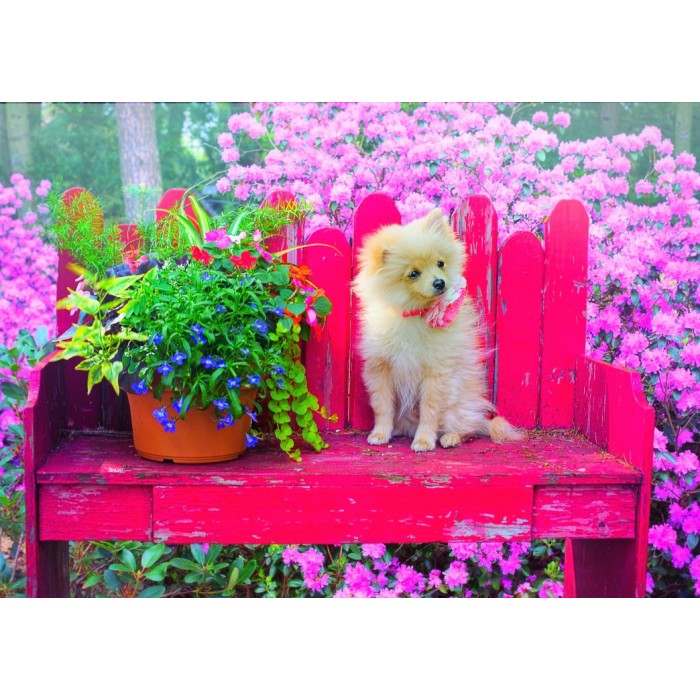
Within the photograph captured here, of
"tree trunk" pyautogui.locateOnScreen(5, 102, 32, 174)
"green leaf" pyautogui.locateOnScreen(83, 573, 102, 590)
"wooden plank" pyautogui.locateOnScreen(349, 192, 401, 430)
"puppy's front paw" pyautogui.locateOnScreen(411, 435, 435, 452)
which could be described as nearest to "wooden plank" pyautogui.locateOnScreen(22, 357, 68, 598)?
"green leaf" pyautogui.locateOnScreen(83, 573, 102, 590)

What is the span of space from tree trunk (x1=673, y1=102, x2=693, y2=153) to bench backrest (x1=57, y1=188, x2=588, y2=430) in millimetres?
2085

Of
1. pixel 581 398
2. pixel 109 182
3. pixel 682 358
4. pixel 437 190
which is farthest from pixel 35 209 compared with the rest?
pixel 682 358

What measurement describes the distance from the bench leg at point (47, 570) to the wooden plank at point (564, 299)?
172 cm

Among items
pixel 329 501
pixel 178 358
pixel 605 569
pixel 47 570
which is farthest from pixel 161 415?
pixel 605 569

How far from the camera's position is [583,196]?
129 inches

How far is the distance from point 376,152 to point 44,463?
1.98 m

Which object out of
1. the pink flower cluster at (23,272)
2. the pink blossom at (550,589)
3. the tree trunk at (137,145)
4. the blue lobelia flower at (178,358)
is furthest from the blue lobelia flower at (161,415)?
the tree trunk at (137,145)

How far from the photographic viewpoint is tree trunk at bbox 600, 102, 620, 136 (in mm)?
4367

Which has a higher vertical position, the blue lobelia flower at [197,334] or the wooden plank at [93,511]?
the blue lobelia flower at [197,334]

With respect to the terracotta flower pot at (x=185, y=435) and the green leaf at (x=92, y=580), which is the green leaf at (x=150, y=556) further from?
the terracotta flower pot at (x=185, y=435)

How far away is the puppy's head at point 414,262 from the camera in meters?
2.29

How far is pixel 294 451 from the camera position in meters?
2.26

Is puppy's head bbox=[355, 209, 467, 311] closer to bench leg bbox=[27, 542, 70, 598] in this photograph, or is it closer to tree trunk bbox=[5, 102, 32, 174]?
bench leg bbox=[27, 542, 70, 598]

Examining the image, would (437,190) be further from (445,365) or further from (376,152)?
(445,365)
